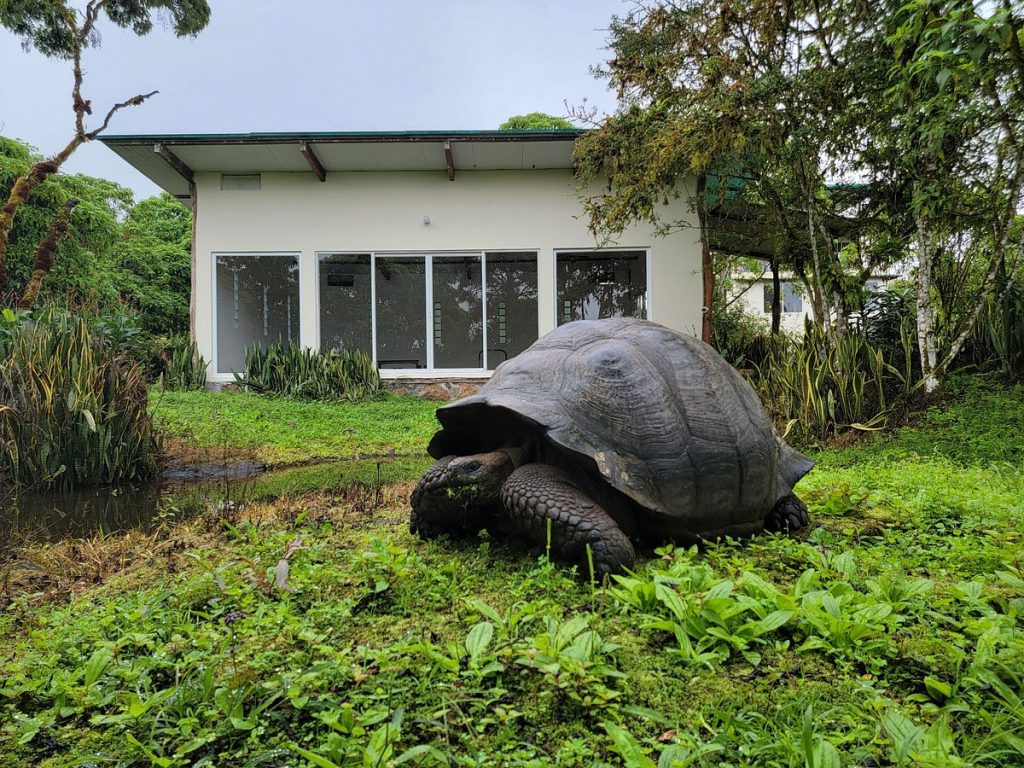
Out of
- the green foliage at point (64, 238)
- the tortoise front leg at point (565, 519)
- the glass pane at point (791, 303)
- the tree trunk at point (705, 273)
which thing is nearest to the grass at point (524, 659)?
the tortoise front leg at point (565, 519)

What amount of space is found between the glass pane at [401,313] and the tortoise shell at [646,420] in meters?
10.2

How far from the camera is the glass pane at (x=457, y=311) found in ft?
40.9

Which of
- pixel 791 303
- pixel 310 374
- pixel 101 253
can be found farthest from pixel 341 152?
pixel 791 303

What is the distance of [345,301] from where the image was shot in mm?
12914

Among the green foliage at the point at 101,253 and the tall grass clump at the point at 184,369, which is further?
the green foliage at the point at 101,253

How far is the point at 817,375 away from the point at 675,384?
495 centimetres

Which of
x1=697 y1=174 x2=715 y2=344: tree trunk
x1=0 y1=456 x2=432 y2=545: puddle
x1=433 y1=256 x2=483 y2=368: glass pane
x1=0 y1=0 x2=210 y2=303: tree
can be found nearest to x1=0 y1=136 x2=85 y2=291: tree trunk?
x1=0 y1=0 x2=210 y2=303: tree

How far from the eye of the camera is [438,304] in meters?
13.7

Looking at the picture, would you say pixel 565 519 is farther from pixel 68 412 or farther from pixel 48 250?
pixel 48 250

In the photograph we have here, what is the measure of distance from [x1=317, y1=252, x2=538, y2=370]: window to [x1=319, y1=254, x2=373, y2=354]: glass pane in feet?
0.07

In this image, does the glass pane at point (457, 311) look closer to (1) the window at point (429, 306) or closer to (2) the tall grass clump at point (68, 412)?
(1) the window at point (429, 306)

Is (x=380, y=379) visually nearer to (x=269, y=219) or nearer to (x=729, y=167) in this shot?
(x=269, y=219)

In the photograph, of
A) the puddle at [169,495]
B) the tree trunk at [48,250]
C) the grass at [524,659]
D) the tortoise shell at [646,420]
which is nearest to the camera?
the grass at [524,659]

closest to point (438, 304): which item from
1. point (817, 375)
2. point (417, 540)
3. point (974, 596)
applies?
point (817, 375)
